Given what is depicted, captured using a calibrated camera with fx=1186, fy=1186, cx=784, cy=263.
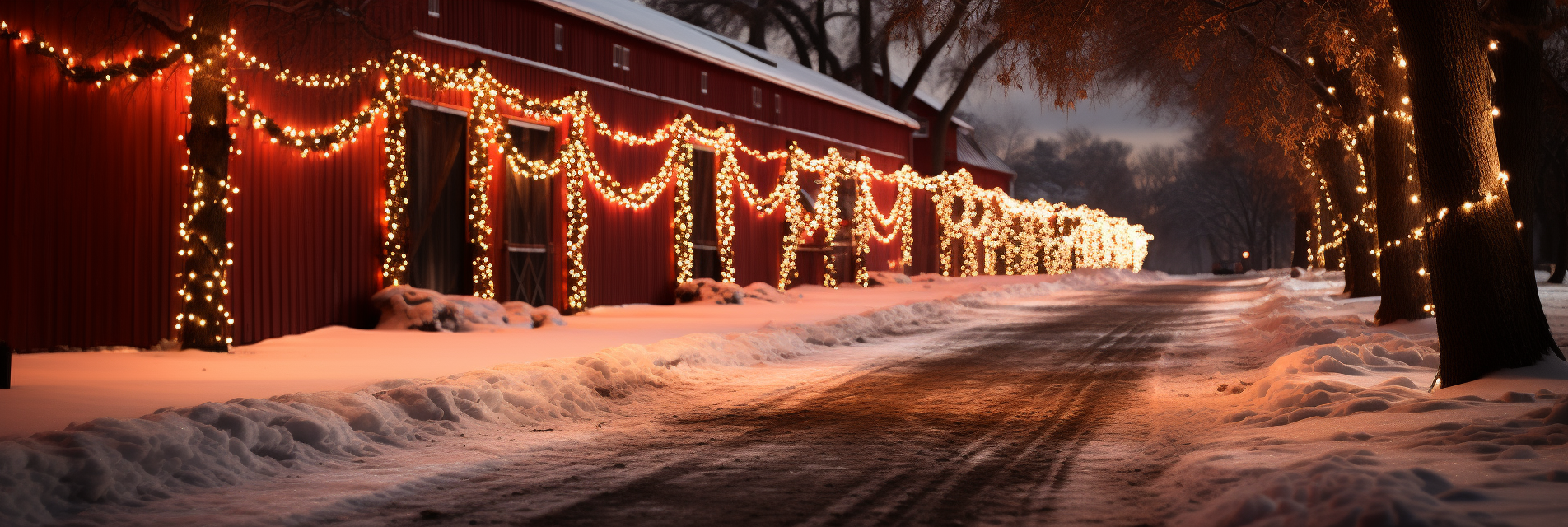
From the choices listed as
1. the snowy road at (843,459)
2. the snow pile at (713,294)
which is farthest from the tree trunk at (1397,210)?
the snow pile at (713,294)

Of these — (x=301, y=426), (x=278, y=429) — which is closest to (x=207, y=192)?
(x=301, y=426)

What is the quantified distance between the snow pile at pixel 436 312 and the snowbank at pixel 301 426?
4.07 m

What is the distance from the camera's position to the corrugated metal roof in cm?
5414

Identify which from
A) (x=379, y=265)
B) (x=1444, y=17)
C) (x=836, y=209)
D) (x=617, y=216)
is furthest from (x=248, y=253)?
(x=836, y=209)

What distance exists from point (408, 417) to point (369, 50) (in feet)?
27.7

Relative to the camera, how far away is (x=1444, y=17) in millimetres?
8797

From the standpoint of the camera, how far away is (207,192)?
1241cm

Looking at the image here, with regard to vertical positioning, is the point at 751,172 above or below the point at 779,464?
above

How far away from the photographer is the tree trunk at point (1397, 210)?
15.1 metres

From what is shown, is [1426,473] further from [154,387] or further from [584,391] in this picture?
[154,387]

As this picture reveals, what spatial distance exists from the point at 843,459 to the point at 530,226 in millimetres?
13367

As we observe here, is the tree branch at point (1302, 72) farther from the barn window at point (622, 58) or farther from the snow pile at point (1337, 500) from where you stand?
the snow pile at point (1337, 500)

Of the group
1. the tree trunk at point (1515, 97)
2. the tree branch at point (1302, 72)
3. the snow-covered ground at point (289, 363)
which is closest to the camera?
the snow-covered ground at point (289, 363)

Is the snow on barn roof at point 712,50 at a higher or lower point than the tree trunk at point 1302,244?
higher
